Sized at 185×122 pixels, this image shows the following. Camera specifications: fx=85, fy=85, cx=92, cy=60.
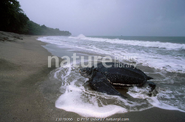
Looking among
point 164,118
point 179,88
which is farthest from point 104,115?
point 179,88

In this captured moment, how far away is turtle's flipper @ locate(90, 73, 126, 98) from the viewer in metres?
1.90

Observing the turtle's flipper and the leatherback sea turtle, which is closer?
the turtle's flipper

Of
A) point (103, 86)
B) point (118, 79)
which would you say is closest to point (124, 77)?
point (118, 79)

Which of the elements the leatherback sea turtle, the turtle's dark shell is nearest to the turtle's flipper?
the leatherback sea turtle

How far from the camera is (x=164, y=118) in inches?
55.8

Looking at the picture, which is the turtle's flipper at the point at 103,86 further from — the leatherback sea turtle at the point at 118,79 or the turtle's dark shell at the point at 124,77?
the turtle's dark shell at the point at 124,77

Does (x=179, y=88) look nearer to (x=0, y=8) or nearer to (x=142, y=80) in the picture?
(x=142, y=80)

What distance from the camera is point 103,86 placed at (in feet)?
6.57

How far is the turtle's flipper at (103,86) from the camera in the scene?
1900 millimetres

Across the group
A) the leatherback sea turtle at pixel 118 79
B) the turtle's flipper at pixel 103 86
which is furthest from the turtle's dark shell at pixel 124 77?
the turtle's flipper at pixel 103 86

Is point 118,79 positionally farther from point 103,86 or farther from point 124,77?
point 103,86

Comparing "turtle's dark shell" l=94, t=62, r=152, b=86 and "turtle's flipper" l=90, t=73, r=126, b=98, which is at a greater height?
"turtle's dark shell" l=94, t=62, r=152, b=86

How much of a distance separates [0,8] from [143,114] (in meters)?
25.1

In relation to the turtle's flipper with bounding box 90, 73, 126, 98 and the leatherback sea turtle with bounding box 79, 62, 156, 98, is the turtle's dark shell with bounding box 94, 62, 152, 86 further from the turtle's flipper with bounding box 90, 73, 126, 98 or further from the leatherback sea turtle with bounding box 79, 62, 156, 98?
the turtle's flipper with bounding box 90, 73, 126, 98
